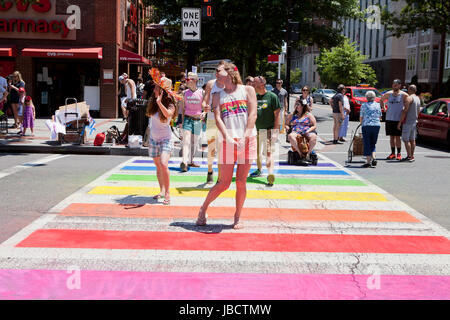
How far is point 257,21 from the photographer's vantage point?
97.3ft

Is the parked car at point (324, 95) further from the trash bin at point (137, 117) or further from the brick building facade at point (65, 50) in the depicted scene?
the trash bin at point (137, 117)

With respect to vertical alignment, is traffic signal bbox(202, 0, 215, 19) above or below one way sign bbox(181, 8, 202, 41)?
above

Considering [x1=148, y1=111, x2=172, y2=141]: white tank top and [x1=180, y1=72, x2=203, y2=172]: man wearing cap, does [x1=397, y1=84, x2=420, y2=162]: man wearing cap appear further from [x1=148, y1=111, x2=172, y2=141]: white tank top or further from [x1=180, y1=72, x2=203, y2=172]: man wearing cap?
[x1=148, y1=111, x2=172, y2=141]: white tank top

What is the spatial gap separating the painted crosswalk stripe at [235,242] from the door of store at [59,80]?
69.2 feet

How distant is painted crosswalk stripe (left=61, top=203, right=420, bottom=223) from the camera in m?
7.18

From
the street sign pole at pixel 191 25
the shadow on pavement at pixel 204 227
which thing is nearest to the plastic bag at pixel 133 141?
the street sign pole at pixel 191 25

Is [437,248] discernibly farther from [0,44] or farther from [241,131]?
[0,44]

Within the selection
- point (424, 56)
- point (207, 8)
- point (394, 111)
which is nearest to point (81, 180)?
point (207, 8)

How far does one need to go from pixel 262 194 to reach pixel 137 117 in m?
6.36

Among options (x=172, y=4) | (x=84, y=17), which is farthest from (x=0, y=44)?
(x=172, y=4)

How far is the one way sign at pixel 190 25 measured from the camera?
15359 millimetres

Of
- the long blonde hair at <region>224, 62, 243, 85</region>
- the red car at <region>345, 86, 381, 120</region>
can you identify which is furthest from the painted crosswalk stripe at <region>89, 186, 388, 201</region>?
the red car at <region>345, 86, 381, 120</region>

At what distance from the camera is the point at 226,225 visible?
672cm
